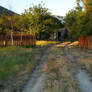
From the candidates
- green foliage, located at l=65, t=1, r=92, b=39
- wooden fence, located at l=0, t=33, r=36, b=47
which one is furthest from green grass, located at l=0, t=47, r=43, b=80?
green foliage, located at l=65, t=1, r=92, b=39

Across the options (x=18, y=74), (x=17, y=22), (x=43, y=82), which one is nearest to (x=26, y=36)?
(x=17, y=22)

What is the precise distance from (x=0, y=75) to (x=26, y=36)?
1172 cm

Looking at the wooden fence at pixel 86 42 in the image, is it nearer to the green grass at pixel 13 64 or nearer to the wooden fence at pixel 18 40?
the wooden fence at pixel 18 40

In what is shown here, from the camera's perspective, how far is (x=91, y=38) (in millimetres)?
14539

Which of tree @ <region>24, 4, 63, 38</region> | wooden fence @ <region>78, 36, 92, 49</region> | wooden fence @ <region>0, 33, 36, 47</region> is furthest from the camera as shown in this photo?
tree @ <region>24, 4, 63, 38</region>

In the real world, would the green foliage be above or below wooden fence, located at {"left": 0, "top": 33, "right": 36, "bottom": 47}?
above

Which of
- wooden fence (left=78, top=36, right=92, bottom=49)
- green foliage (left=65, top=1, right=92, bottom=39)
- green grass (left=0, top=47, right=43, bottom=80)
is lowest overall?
green grass (left=0, top=47, right=43, bottom=80)

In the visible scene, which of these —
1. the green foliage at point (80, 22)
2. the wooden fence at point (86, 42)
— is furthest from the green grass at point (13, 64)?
the wooden fence at point (86, 42)

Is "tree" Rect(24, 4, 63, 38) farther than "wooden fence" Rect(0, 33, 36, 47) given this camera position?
Yes

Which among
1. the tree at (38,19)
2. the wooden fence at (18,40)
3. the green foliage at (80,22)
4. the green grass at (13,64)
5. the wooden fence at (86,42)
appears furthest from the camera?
the tree at (38,19)

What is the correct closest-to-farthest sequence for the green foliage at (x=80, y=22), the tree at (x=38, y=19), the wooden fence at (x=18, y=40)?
the green foliage at (x=80, y=22) < the wooden fence at (x=18, y=40) < the tree at (x=38, y=19)

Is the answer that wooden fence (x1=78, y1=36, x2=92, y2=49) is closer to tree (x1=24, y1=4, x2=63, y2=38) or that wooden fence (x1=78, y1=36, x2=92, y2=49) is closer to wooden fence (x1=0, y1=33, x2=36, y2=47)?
wooden fence (x1=0, y1=33, x2=36, y2=47)

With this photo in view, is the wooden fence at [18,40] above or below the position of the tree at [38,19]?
below

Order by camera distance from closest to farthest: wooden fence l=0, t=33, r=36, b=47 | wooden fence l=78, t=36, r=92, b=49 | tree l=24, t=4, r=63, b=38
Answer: wooden fence l=0, t=33, r=36, b=47, wooden fence l=78, t=36, r=92, b=49, tree l=24, t=4, r=63, b=38
